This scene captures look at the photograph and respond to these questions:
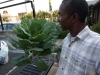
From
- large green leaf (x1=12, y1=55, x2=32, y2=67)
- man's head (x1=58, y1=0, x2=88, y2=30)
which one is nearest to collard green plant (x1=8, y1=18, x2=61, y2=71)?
large green leaf (x1=12, y1=55, x2=32, y2=67)

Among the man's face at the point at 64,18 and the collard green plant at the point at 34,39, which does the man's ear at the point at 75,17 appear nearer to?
the man's face at the point at 64,18

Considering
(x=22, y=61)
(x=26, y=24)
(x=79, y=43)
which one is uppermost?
(x=26, y=24)

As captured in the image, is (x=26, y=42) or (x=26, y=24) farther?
(x=26, y=24)

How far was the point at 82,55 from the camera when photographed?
1.05 metres

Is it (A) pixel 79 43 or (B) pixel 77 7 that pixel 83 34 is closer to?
(A) pixel 79 43

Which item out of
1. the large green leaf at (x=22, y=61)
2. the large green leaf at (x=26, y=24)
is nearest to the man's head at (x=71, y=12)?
the large green leaf at (x=26, y=24)

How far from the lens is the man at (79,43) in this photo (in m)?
1.00

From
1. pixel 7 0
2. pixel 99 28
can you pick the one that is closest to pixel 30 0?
pixel 7 0

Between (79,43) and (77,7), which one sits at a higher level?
(77,7)

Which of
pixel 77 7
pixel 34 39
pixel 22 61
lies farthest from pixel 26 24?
pixel 77 7

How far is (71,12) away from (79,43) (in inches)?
10.1

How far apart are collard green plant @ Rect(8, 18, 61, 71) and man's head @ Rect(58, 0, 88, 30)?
117 mm

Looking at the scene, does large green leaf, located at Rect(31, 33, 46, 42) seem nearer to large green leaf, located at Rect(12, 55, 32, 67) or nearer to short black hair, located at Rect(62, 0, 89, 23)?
large green leaf, located at Rect(12, 55, 32, 67)

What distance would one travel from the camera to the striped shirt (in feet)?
3.25
